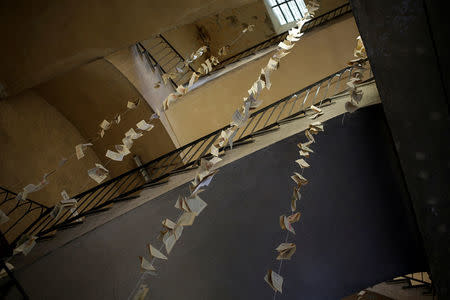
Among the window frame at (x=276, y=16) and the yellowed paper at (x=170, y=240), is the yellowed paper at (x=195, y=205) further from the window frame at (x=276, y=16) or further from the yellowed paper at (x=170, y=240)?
the window frame at (x=276, y=16)

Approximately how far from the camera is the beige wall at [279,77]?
31.2 feet

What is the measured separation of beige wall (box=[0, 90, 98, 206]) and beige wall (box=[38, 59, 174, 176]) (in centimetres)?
24

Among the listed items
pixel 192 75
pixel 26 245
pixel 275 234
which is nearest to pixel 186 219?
pixel 26 245

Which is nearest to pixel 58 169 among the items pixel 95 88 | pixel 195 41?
pixel 95 88

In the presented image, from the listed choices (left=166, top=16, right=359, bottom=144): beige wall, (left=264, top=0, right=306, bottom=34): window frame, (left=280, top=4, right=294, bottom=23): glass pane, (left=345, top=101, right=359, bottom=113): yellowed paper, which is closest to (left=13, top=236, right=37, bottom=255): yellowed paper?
(left=345, top=101, right=359, bottom=113): yellowed paper

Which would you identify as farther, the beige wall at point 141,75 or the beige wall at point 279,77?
the beige wall at point 279,77

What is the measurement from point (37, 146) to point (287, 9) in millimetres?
8468

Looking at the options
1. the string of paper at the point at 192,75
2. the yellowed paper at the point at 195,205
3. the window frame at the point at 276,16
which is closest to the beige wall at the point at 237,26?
the window frame at the point at 276,16

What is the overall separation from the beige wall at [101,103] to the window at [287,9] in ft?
20.8

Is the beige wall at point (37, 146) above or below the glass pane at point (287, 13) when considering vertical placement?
above

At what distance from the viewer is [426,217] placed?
4.23 m

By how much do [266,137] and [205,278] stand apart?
191cm

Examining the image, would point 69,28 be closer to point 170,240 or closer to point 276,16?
point 170,240

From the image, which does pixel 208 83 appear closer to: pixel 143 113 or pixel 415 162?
pixel 143 113
